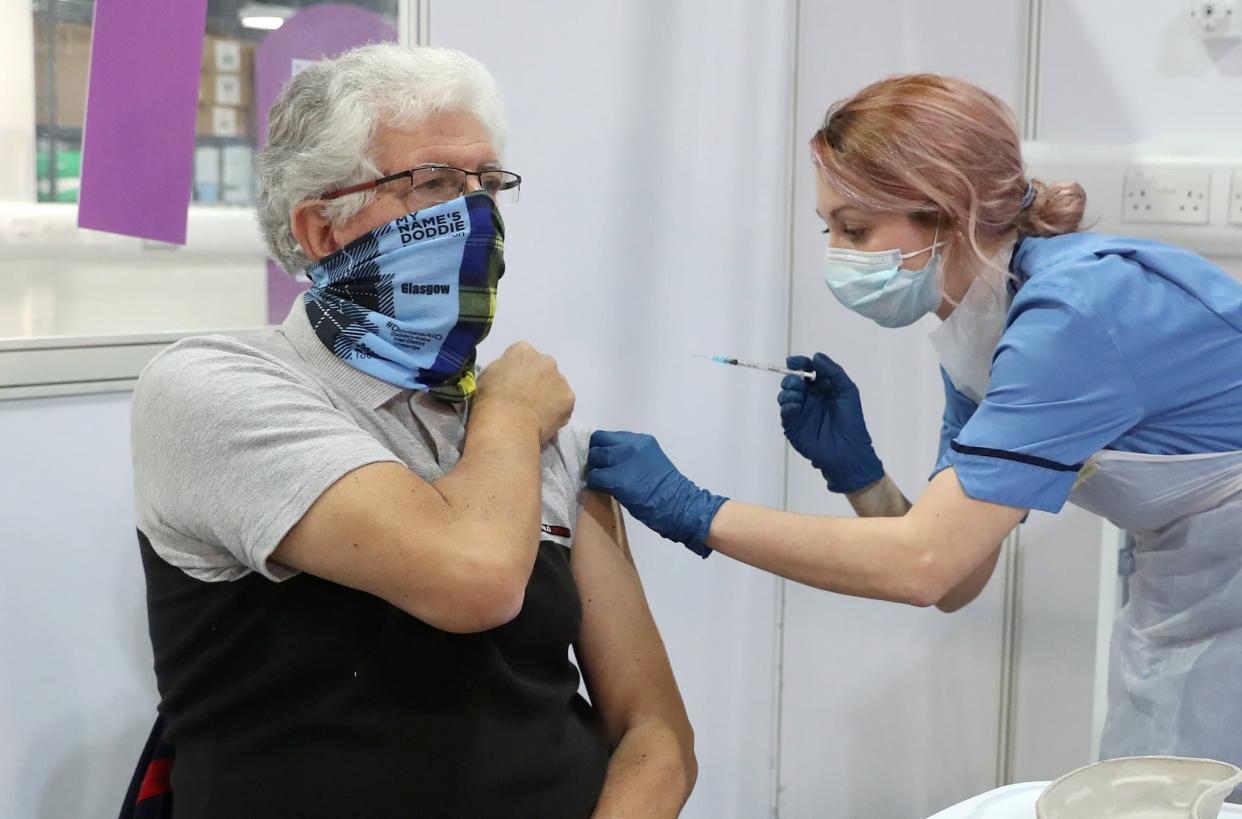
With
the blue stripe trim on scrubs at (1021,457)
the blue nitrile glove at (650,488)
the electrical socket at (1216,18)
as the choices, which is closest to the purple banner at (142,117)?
the blue nitrile glove at (650,488)

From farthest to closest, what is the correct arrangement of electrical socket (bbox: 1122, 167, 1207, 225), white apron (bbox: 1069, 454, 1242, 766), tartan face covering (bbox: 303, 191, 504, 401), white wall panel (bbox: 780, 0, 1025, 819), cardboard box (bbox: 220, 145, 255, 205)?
white wall panel (bbox: 780, 0, 1025, 819)
electrical socket (bbox: 1122, 167, 1207, 225)
cardboard box (bbox: 220, 145, 255, 205)
white apron (bbox: 1069, 454, 1242, 766)
tartan face covering (bbox: 303, 191, 504, 401)

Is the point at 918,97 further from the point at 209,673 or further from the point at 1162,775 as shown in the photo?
the point at 209,673

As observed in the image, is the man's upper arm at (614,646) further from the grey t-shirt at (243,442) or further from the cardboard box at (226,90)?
the cardboard box at (226,90)

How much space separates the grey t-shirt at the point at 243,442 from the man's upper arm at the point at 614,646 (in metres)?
0.26

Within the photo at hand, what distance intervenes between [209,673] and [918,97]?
1.05 m

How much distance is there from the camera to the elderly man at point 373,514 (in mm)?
1104

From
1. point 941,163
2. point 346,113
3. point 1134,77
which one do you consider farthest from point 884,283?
point 1134,77

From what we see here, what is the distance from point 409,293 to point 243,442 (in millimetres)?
248

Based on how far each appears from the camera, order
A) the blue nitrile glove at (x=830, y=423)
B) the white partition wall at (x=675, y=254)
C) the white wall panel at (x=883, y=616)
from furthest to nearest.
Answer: the white wall panel at (x=883, y=616), the white partition wall at (x=675, y=254), the blue nitrile glove at (x=830, y=423)

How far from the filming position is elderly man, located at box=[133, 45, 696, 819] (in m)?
1.10

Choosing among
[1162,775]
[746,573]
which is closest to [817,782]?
[746,573]

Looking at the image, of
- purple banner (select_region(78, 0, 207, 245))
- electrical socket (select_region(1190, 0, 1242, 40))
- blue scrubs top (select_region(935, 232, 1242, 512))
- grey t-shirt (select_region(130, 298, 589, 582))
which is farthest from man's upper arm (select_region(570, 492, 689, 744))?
electrical socket (select_region(1190, 0, 1242, 40))

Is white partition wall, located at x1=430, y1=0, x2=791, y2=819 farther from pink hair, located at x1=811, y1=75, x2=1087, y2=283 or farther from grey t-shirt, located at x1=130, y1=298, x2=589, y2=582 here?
grey t-shirt, located at x1=130, y1=298, x2=589, y2=582

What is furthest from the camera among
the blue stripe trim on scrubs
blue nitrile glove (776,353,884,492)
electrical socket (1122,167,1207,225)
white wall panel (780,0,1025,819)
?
white wall panel (780,0,1025,819)
